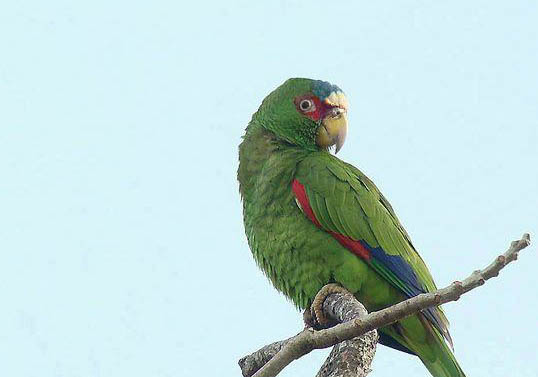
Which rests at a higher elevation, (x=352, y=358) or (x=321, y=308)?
(x=321, y=308)

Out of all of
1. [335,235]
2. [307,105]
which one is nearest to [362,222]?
[335,235]

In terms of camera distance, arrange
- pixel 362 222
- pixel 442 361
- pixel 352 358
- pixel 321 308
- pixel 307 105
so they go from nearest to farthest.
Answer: pixel 352 358 < pixel 321 308 < pixel 442 361 < pixel 362 222 < pixel 307 105

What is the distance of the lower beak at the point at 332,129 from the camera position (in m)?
5.96

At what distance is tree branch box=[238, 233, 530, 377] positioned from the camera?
259cm

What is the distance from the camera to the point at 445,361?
4.99 metres

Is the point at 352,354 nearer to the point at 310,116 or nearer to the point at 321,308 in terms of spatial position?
the point at 321,308

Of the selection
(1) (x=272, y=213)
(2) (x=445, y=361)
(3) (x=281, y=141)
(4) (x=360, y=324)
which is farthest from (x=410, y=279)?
(4) (x=360, y=324)

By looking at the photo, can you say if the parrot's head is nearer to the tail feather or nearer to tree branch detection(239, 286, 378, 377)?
the tail feather

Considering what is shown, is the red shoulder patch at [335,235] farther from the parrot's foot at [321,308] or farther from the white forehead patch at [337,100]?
the white forehead patch at [337,100]

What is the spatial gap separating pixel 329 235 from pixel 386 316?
2.34 meters

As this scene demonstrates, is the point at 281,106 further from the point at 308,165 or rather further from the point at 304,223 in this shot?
the point at 304,223

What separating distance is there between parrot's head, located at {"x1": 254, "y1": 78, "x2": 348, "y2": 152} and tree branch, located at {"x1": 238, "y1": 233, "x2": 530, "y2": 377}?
10.3ft

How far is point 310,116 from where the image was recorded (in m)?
6.02

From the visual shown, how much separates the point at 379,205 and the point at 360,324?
270 cm
